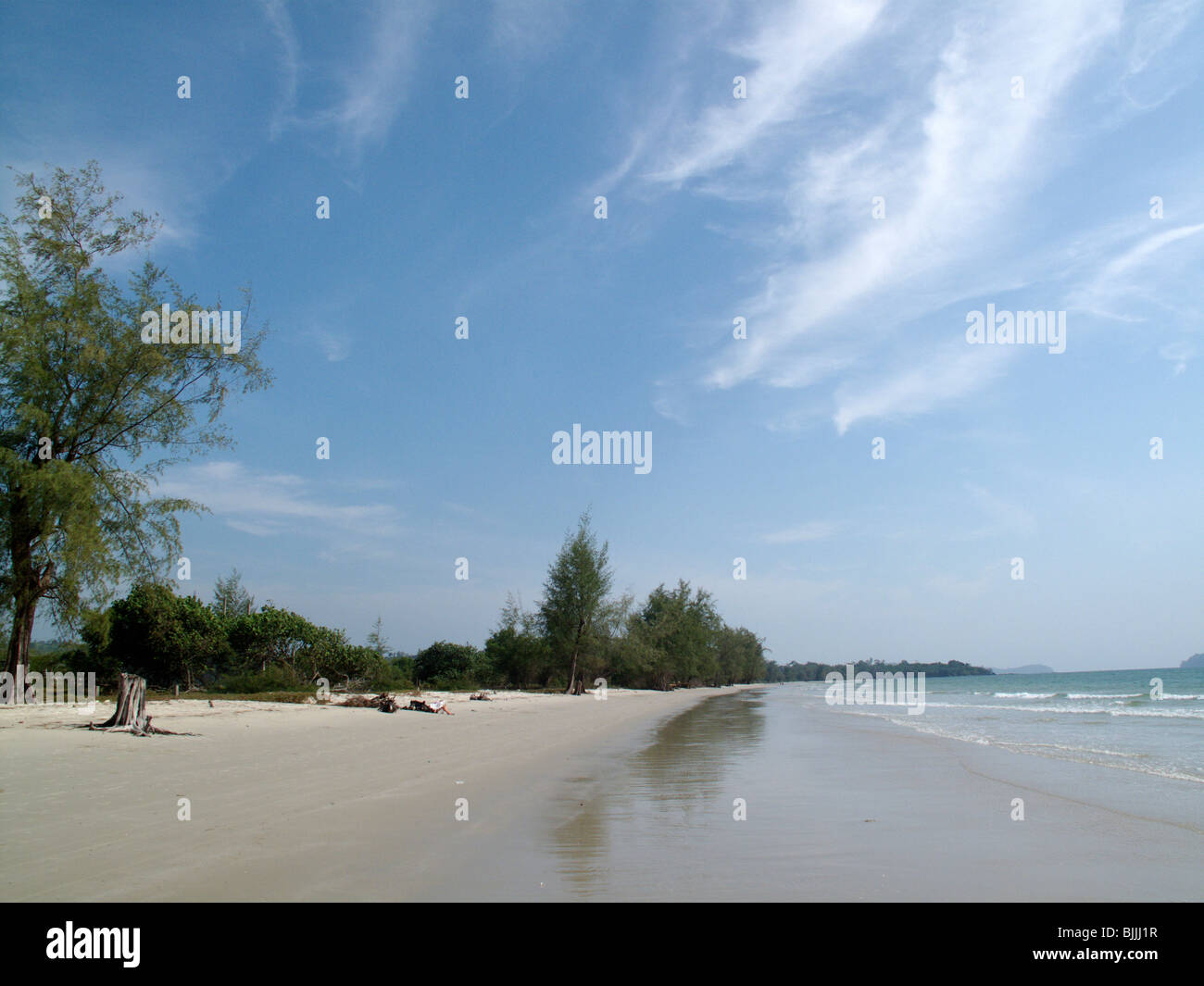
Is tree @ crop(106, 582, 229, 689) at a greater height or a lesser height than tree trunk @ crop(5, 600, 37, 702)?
lesser

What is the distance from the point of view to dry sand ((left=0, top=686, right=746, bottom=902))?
5.45 meters

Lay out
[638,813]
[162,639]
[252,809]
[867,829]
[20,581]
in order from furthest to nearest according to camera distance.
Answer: [162,639] → [20,581] → [638,813] → [252,809] → [867,829]

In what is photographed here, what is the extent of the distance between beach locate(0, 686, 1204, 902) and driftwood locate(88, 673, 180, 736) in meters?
0.61

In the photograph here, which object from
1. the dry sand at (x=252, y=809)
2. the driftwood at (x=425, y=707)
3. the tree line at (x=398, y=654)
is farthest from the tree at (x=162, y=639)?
the dry sand at (x=252, y=809)

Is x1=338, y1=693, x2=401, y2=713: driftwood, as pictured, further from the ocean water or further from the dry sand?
the ocean water

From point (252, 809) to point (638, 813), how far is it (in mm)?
4277

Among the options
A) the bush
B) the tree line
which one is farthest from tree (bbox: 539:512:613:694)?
the bush

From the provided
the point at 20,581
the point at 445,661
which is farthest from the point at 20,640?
the point at 445,661

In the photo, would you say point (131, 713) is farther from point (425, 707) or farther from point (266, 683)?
point (266, 683)

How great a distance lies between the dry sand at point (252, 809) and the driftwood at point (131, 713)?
1.64 ft

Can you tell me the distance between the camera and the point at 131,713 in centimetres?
1330

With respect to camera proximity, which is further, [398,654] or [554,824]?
[398,654]

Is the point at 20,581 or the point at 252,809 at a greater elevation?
the point at 20,581

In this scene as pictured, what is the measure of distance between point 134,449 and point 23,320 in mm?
3813
